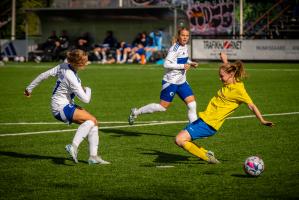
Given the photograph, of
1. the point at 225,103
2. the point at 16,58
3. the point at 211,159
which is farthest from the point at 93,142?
the point at 16,58

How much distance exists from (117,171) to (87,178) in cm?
61

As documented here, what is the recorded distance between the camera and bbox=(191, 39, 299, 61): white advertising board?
3794 cm

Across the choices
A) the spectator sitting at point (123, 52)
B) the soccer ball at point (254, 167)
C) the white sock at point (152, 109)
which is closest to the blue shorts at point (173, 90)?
the white sock at point (152, 109)

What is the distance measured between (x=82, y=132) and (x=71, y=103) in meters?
0.59

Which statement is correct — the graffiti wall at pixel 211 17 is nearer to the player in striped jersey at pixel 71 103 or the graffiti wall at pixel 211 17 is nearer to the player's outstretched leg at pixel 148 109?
the player's outstretched leg at pixel 148 109

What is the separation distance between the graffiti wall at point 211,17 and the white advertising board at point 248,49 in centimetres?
703

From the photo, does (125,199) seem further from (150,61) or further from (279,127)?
(150,61)


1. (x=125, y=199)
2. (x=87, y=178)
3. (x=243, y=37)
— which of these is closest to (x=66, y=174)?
(x=87, y=178)

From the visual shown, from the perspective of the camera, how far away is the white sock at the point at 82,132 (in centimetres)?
1059

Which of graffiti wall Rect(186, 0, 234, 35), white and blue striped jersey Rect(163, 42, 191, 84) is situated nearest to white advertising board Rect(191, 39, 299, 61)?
graffiti wall Rect(186, 0, 234, 35)

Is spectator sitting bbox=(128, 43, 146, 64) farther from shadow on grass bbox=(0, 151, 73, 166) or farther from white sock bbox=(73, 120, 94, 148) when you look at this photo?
white sock bbox=(73, 120, 94, 148)

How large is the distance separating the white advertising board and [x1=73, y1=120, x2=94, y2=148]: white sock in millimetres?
28290

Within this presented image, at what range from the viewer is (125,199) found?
8.27 meters

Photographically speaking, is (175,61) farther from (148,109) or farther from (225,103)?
(225,103)
